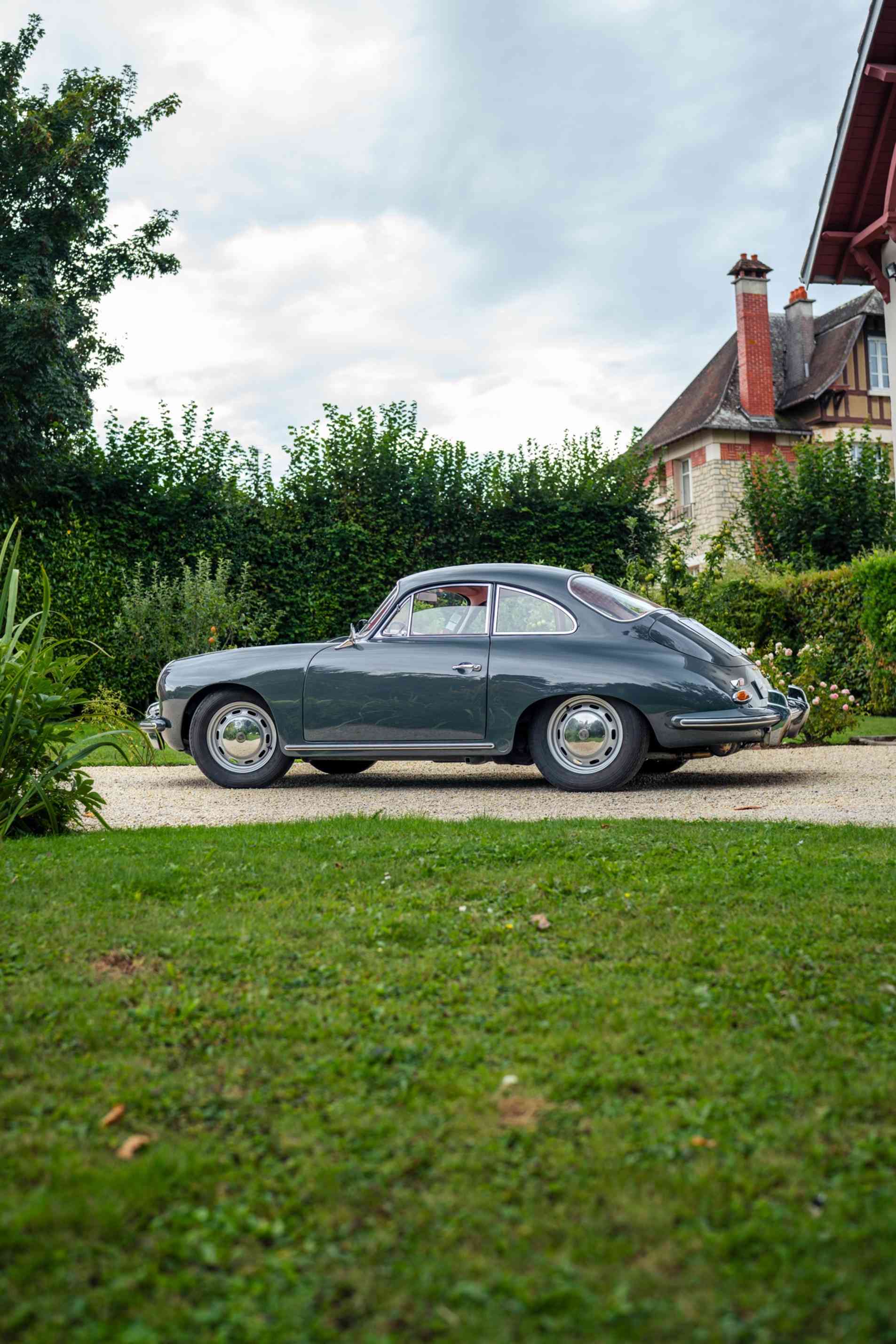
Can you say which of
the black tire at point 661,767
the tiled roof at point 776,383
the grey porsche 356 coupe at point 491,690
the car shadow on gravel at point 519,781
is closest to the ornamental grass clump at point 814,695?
the black tire at point 661,767

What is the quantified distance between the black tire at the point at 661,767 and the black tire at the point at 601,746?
128cm

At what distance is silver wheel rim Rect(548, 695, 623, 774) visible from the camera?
25.9ft

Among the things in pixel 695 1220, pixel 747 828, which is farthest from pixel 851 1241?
pixel 747 828

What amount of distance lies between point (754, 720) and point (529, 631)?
5.51 feet

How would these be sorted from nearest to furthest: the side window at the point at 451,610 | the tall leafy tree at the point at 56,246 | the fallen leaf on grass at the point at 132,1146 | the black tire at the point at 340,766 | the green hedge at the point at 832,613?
the fallen leaf on grass at the point at 132,1146 < the side window at the point at 451,610 < the black tire at the point at 340,766 < the green hedge at the point at 832,613 < the tall leafy tree at the point at 56,246

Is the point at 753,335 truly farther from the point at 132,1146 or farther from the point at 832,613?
the point at 132,1146

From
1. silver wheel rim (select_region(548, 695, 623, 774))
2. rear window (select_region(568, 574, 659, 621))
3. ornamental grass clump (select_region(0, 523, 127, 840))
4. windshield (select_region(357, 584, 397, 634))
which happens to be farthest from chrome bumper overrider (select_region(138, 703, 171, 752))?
rear window (select_region(568, 574, 659, 621))

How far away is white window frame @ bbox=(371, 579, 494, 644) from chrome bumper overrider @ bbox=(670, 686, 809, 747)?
1.52 metres

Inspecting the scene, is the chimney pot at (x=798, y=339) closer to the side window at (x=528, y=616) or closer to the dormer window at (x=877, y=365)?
the dormer window at (x=877, y=365)

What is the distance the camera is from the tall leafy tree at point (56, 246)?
1720 centimetres

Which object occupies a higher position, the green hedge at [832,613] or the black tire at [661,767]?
the green hedge at [832,613]

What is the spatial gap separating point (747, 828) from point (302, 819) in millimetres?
2368

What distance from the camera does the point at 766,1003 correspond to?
2975 millimetres

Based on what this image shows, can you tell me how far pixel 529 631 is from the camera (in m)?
8.22
